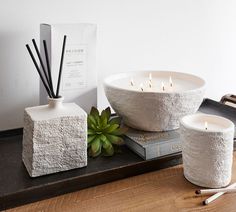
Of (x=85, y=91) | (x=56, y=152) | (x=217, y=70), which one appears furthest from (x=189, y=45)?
(x=56, y=152)

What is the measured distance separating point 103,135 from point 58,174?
0.13 meters

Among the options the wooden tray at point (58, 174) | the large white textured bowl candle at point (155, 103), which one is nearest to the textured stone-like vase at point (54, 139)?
the wooden tray at point (58, 174)

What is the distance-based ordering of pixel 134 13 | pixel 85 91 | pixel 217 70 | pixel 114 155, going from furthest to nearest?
1. pixel 217 70
2. pixel 134 13
3. pixel 85 91
4. pixel 114 155

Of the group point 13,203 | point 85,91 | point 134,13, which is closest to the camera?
point 13,203

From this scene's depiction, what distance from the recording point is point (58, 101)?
608mm

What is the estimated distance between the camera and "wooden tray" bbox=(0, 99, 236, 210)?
544 mm

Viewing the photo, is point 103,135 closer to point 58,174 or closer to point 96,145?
point 96,145

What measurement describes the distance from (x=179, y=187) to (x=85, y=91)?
328 mm

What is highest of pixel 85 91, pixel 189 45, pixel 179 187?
pixel 189 45

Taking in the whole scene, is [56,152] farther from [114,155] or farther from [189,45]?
[189,45]

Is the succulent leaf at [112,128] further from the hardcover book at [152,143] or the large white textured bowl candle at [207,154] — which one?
the large white textured bowl candle at [207,154]

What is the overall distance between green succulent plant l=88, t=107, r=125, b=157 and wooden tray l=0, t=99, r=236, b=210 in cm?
2

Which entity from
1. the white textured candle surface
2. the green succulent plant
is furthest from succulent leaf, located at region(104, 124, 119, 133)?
the white textured candle surface

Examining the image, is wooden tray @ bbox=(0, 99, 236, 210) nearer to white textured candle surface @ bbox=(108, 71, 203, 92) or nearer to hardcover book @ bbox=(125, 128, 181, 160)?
hardcover book @ bbox=(125, 128, 181, 160)
